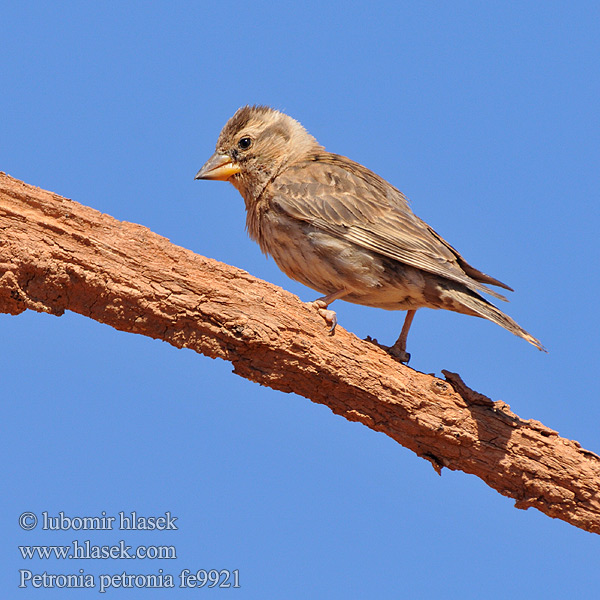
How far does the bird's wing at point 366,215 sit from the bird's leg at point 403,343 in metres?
0.63

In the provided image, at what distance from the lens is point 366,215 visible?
6676 millimetres

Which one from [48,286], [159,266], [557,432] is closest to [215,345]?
[159,266]

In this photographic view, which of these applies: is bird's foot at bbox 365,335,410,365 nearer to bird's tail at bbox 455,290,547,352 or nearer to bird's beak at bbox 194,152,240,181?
bird's tail at bbox 455,290,547,352

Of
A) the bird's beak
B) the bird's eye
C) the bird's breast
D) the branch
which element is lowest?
the branch

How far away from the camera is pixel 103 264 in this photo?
5.09 meters

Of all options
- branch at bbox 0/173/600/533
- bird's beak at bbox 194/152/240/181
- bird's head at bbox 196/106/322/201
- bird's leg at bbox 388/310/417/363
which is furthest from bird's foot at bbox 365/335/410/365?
bird's beak at bbox 194/152/240/181

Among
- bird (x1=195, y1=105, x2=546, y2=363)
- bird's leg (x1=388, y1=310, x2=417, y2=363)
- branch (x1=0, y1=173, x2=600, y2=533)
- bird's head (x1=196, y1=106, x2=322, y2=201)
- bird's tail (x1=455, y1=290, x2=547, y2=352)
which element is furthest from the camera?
bird's head (x1=196, y1=106, x2=322, y2=201)

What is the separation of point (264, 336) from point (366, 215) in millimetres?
1933

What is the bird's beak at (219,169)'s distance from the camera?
7.54 metres

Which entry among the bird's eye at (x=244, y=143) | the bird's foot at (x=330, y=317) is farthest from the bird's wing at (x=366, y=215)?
the bird's foot at (x=330, y=317)

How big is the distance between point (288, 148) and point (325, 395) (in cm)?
311

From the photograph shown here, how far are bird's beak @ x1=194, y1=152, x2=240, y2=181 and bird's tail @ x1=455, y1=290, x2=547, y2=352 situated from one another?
2718 millimetres

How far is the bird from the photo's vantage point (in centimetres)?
628

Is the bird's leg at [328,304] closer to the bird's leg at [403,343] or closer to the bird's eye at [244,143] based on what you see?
the bird's leg at [403,343]
